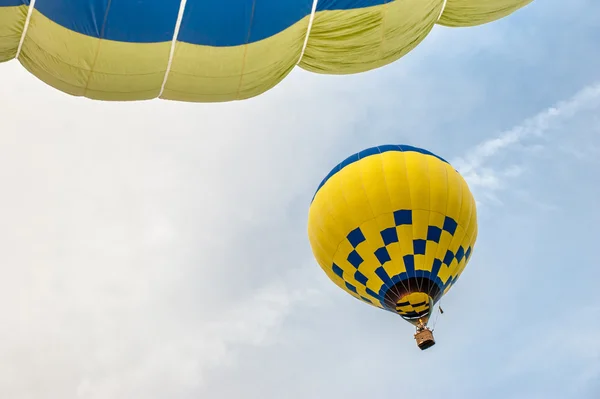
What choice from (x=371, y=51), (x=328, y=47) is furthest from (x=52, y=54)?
(x=371, y=51)

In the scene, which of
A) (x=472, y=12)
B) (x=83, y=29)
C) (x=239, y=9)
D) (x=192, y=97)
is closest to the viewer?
(x=83, y=29)

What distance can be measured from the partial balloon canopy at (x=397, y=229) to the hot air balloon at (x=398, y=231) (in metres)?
0.02

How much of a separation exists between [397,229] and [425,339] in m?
2.23

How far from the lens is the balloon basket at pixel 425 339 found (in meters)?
12.0

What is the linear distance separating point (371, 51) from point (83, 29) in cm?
272

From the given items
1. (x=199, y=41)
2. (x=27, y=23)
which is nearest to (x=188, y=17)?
(x=199, y=41)

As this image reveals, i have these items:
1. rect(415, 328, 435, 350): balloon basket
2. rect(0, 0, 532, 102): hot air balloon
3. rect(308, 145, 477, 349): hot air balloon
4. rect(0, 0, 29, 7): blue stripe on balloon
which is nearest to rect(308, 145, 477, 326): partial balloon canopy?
rect(308, 145, 477, 349): hot air balloon

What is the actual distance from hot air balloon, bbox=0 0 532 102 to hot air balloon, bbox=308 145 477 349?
595cm

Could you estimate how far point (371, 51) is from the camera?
20.3 feet

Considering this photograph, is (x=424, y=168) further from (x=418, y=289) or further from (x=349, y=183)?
(x=418, y=289)

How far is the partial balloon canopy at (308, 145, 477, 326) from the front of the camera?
11953mm

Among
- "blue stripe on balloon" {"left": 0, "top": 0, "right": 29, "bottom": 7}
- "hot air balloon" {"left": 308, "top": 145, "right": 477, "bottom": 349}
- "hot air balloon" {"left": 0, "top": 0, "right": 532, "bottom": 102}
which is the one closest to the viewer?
"blue stripe on balloon" {"left": 0, "top": 0, "right": 29, "bottom": 7}

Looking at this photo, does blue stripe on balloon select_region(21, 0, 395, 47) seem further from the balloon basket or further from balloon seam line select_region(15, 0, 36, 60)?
the balloon basket

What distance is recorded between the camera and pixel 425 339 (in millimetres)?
12078
